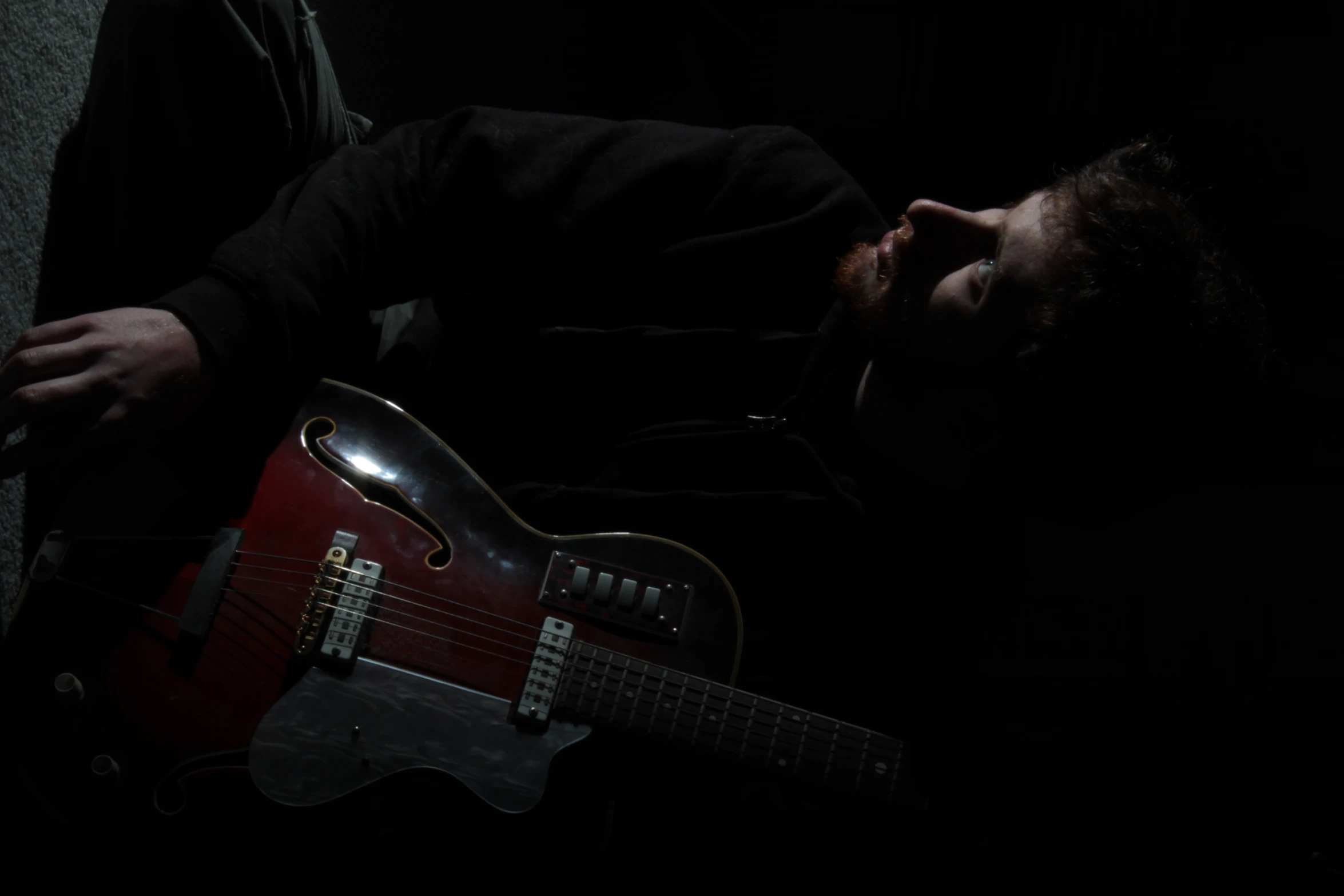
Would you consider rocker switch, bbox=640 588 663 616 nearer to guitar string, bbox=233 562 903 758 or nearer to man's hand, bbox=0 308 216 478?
guitar string, bbox=233 562 903 758

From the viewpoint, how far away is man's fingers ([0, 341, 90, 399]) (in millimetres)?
717

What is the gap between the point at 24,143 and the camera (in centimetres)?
95

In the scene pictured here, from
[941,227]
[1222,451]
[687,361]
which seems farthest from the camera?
[1222,451]

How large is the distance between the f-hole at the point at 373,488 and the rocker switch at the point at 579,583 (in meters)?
0.14

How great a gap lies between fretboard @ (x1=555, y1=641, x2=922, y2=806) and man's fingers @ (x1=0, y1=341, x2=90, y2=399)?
0.56m

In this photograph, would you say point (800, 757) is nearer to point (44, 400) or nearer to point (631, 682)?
point (631, 682)

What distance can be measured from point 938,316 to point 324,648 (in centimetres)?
77

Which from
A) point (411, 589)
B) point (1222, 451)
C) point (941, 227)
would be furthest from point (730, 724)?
point (1222, 451)

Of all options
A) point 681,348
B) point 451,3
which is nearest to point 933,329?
point 681,348

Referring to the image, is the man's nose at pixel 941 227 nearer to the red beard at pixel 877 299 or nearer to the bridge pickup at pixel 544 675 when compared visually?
the red beard at pixel 877 299

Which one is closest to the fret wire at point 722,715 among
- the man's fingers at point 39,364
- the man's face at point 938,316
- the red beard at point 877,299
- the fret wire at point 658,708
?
the fret wire at point 658,708

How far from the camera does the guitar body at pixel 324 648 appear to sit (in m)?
0.75

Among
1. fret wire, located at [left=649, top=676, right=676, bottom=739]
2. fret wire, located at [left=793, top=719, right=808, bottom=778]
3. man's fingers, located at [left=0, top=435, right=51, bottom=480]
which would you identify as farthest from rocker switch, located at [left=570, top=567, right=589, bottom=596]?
man's fingers, located at [left=0, top=435, right=51, bottom=480]

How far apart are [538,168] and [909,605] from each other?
74 cm
